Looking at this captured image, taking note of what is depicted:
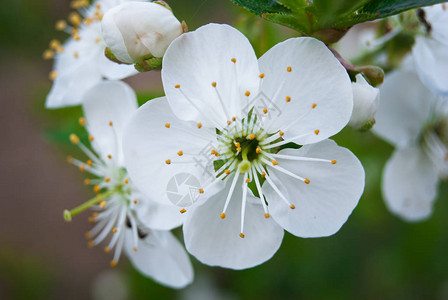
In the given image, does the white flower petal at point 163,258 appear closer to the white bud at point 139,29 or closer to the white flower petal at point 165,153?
the white flower petal at point 165,153

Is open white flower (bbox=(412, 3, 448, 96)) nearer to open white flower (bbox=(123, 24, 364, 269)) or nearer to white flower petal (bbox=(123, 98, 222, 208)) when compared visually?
open white flower (bbox=(123, 24, 364, 269))

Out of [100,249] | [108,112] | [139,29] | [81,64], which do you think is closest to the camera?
[139,29]

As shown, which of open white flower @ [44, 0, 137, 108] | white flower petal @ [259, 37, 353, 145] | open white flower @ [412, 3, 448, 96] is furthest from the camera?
open white flower @ [44, 0, 137, 108]

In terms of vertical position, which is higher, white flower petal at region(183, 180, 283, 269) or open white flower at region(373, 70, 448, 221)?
white flower petal at region(183, 180, 283, 269)

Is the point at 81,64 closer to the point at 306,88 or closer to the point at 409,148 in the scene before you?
the point at 306,88

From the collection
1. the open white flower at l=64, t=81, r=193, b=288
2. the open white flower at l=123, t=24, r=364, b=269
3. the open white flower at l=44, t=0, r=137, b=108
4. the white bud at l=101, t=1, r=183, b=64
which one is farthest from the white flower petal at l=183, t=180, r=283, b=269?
the open white flower at l=44, t=0, r=137, b=108

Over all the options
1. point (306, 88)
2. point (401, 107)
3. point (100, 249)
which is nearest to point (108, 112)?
point (306, 88)

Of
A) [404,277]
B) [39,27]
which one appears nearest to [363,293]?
[404,277]
